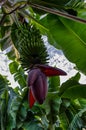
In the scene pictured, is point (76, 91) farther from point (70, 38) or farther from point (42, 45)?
point (42, 45)

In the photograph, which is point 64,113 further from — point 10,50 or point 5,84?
point 10,50

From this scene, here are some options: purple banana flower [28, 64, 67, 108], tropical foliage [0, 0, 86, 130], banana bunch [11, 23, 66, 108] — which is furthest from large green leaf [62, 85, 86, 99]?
purple banana flower [28, 64, 67, 108]

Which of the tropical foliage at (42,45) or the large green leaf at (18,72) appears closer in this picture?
the tropical foliage at (42,45)

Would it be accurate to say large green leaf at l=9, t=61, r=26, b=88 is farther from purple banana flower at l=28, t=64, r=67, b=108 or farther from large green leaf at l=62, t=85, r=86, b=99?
purple banana flower at l=28, t=64, r=67, b=108

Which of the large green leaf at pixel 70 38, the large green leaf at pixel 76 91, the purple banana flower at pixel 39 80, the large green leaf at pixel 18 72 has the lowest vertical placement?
the large green leaf at pixel 18 72

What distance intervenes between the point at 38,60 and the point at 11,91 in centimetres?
111

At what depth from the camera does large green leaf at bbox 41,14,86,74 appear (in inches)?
42.6

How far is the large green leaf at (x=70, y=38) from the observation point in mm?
1081

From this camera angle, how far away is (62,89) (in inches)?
56.3

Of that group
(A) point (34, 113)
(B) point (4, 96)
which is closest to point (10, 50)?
(B) point (4, 96)

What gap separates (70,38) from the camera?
113 cm

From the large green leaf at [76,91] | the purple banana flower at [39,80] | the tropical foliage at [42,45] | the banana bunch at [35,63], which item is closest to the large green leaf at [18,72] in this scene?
the tropical foliage at [42,45]

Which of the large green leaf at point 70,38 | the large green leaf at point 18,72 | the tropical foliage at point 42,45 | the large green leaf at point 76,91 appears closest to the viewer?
the tropical foliage at point 42,45

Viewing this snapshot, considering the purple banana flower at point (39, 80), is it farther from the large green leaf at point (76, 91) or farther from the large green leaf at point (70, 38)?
the large green leaf at point (76, 91)
